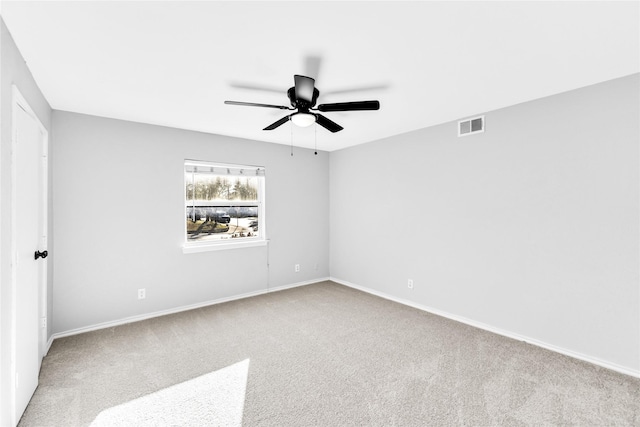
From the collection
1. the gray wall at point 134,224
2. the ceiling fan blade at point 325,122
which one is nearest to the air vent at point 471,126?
the ceiling fan blade at point 325,122

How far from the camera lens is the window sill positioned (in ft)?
12.6

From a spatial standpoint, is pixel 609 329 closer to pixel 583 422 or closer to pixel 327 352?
pixel 583 422

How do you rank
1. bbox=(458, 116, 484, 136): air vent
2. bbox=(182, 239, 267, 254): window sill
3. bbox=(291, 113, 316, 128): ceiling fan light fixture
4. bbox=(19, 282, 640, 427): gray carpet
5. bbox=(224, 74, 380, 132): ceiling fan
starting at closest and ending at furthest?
bbox=(19, 282, 640, 427): gray carpet
bbox=(224, 74, 380, 132): ceiling fan
bbox=(291, 113, 316, 128): ceiling fan light fixture
bbox=(458, 116, 484, 136): air vent
bbox=(182, 239, 267, 254): window sill

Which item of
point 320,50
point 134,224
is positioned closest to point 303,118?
point 320,50

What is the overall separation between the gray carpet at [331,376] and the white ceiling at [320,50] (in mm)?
2426

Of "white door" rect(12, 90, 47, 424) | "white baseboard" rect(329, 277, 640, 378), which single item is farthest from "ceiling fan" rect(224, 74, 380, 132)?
"white baseboard" rect(329, 277, 640, 378)

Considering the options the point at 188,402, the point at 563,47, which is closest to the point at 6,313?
the point at 188,402

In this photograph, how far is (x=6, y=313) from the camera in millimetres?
1568

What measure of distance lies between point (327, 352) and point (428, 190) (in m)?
2.39

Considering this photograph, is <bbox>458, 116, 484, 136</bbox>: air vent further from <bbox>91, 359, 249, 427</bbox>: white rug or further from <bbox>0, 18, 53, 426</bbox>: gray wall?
<bbox>0, 18, 53, 426</bbox>: gray wall

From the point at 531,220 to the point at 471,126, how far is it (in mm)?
1236

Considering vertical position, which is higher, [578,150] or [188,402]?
[578,150]

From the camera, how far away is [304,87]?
6.75 ft

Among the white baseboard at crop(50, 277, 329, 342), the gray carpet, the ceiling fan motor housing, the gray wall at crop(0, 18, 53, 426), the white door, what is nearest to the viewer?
the gray wall at crop(0, 18, 53, 426)
